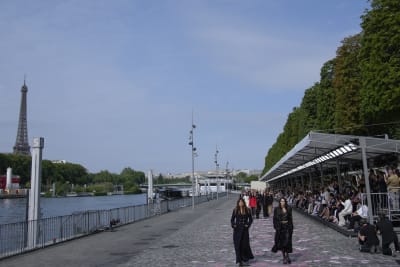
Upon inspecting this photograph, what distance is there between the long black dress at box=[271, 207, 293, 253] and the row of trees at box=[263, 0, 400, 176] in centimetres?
1166

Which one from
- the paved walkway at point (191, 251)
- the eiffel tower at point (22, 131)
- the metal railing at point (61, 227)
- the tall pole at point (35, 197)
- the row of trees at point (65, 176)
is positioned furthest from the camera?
the eiffel tower at point (22, 131)

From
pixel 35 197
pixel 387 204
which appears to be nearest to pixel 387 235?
pixel 387 204

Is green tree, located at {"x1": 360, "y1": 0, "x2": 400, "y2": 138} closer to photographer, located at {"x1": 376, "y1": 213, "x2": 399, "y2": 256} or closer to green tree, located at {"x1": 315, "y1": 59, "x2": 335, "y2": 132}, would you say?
photographer, located at {"x1": 376, "y1": 213, "x2": 399, "y2": 256}

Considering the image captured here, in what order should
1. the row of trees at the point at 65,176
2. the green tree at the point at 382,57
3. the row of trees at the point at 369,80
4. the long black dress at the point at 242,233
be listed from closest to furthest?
the long black dress at the point at 242,233 → the green tree at the point at 382,57 → the row of trees at the point at 369,80 → the row of trees at the point at 65,176

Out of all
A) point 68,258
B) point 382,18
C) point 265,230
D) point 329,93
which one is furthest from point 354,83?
point 68,258

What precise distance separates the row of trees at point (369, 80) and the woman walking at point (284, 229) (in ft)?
38.1

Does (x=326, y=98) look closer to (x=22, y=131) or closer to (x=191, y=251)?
(x=191, y=251)

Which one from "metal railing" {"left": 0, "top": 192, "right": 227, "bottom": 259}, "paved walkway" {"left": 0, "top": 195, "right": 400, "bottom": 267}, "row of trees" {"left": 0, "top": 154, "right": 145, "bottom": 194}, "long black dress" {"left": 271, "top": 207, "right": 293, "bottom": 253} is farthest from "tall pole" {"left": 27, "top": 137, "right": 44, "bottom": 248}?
"row of trees" {"left": 0, "top": 154, "right": 145, "bottom": 194}

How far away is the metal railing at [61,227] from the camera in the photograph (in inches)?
537

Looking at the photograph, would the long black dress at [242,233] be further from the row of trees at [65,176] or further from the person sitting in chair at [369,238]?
the row of trees at [65,176]

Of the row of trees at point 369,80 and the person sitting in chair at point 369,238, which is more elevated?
the row of trees at point 369,80

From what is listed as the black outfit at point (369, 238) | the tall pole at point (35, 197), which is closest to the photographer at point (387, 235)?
the black outfit at point (369, 238)

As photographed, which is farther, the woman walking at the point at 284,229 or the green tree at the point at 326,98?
the green tree at the point at 326,98

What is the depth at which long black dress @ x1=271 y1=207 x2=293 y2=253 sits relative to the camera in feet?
35.2
